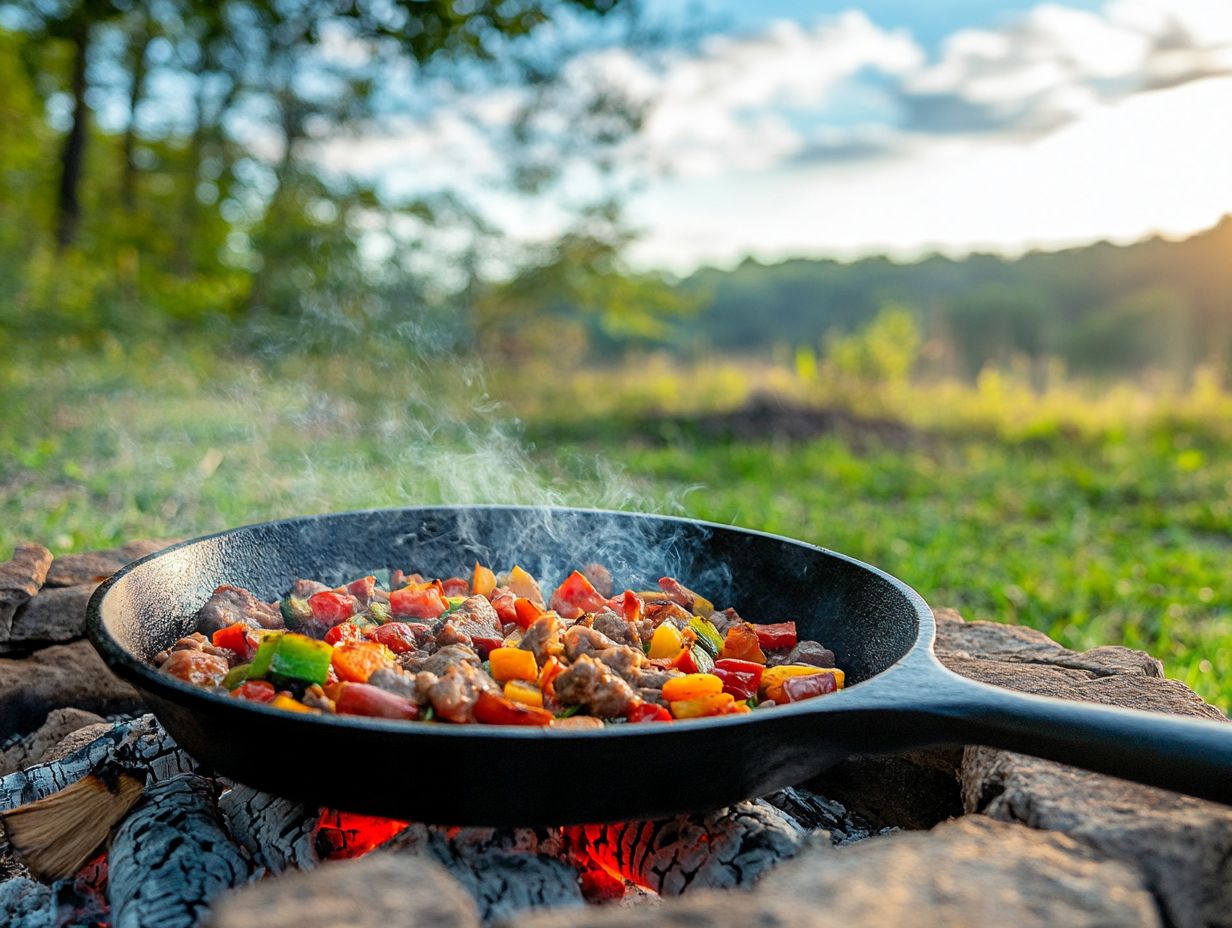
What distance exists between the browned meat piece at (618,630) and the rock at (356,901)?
36.5 inches

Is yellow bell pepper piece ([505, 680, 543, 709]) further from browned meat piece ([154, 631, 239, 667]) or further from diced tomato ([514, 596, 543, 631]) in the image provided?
browned meat piece ([154, 631, 239, 667])

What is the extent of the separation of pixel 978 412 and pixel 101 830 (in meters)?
10.6

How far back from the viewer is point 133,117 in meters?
17.5

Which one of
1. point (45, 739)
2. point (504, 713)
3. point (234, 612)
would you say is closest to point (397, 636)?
point (234, 612)

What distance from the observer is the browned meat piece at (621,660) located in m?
1.89

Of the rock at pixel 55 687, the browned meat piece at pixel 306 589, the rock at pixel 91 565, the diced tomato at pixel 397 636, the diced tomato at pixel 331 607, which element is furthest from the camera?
the rock at pixel 91 565

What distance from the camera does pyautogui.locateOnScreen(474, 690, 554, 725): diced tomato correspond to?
5.47ft

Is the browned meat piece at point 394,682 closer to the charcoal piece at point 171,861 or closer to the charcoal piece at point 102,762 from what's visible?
the charcoal piece at point 171,861

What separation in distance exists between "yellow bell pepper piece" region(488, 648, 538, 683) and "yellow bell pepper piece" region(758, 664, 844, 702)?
1.65 ft

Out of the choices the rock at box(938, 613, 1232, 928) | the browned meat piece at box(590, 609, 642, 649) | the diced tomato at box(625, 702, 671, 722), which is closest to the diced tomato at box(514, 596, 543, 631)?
the browned meat piece at box(590, 609, 642, 649)

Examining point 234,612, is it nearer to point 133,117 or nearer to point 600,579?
point 600,579

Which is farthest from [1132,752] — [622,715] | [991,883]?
[622,715]

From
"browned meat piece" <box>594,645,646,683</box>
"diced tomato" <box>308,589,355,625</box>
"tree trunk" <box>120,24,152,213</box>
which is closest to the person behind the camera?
"browned meat piece" <box>594,645,646,683</box>

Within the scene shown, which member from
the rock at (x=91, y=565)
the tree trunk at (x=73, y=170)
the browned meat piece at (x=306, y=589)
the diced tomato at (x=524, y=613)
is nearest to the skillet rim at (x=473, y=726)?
the browned meat piece at (x=306, y=589)
